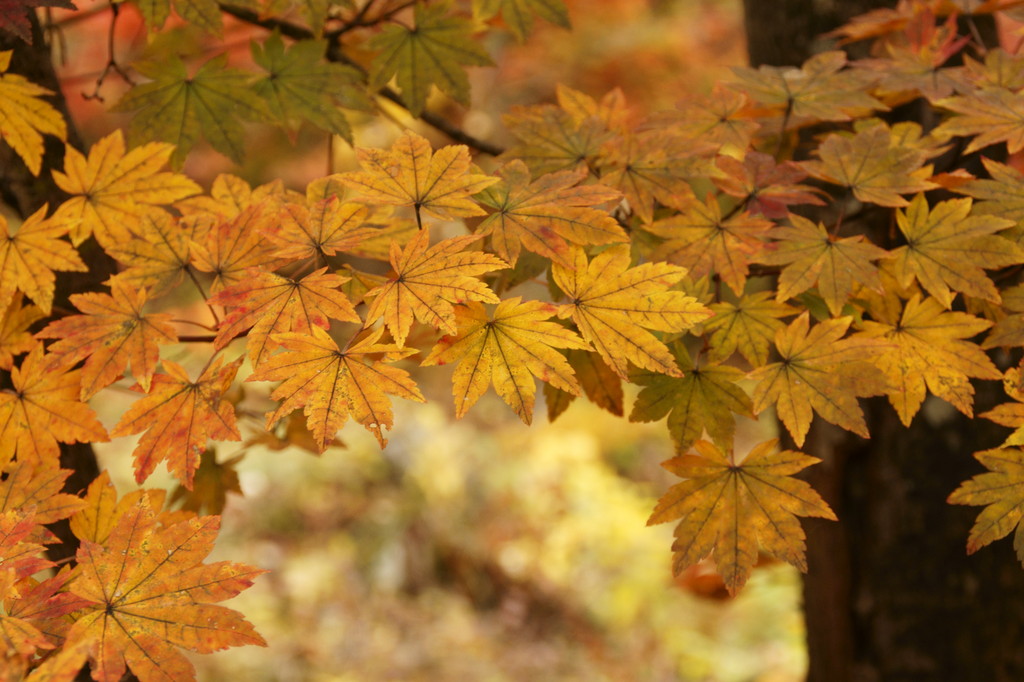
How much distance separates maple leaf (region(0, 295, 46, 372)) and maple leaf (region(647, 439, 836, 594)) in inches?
27.9

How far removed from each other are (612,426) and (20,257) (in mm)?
4205

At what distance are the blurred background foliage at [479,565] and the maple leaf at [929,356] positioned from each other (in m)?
2.05

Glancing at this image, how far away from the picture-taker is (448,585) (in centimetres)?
391

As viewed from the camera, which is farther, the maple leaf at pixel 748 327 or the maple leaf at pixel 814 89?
the maple leaf at pixel 814 89

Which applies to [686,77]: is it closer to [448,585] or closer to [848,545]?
[448,585]

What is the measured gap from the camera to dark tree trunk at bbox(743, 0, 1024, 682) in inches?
54.9

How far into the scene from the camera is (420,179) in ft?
2.57

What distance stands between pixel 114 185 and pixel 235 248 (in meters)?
0.22

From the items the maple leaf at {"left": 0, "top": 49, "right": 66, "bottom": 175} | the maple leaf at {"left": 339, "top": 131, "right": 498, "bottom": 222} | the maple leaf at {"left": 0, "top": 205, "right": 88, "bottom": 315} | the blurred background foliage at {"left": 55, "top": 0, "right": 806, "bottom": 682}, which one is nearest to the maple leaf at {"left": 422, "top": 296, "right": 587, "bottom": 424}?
the maple leaf at {"left": 339, "top": 131, "right": 498, "bottom": 222}

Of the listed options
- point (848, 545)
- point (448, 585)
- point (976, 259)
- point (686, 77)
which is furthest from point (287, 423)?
point (686, 77)

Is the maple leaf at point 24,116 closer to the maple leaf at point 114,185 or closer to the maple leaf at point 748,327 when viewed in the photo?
the maple leaf at point 114,185

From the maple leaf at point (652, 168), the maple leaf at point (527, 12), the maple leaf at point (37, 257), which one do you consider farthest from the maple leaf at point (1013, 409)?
the maple leaf at point (37, 257)

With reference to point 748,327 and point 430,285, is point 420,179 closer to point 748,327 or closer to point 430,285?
point 430,285

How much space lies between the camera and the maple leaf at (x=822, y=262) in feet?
2.70
